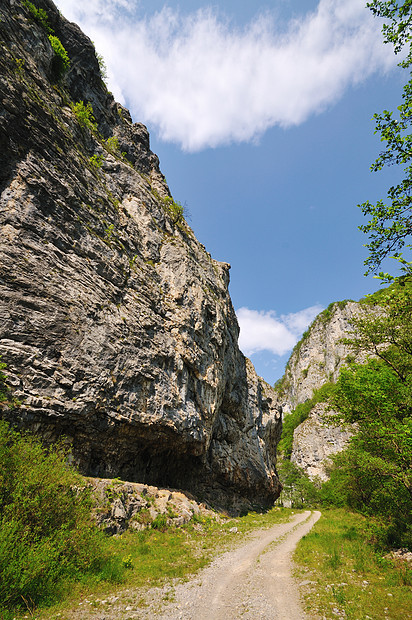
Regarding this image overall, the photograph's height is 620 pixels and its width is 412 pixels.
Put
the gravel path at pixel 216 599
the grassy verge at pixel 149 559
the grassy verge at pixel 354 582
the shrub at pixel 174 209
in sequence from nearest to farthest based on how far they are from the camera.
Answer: the gravel path at pixel 216 599, the grassy verge at pixel 354 582, the grassy verge at pixel 149 559, the shrub at pixel 174 209

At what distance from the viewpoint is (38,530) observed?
8.01 metres

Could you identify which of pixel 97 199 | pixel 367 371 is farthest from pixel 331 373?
pixel 97 199

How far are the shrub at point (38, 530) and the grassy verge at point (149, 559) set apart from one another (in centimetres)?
49

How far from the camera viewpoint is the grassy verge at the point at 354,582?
7211 mm

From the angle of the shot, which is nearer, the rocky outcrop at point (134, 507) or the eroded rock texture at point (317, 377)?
the rocky outcrop at point (134, 507)

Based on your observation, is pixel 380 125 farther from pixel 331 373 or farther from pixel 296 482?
pixel 331 373

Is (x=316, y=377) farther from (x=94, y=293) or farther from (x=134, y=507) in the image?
→ (x=94, y=293)

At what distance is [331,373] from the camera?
9425 centimetres

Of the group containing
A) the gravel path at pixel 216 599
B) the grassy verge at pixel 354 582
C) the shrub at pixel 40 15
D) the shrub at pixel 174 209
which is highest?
the shrub at pixel 40 15

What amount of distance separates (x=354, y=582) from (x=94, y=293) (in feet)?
59.4

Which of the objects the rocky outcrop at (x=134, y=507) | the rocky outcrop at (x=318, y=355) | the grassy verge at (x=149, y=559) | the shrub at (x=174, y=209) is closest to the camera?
the grassy verge at (x=149, y=559)

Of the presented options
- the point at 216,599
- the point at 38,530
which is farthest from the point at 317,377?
the point at 38,530

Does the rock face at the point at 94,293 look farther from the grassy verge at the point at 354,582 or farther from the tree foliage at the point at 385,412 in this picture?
the tree foliage at the point at 385,412

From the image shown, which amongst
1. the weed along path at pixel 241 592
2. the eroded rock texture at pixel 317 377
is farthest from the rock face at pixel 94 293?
the eroded rock texture at pixel 317 377
